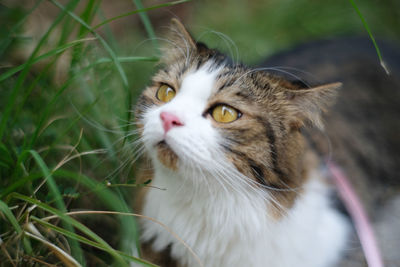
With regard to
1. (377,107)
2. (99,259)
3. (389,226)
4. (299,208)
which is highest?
(377,107)

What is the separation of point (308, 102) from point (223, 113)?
0.35 m

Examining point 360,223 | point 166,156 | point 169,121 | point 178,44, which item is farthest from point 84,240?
point 360,223

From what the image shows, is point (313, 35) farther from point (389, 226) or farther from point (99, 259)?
point (99, 259)

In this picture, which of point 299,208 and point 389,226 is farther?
point 389,226

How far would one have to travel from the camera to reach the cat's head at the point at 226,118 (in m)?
1.27

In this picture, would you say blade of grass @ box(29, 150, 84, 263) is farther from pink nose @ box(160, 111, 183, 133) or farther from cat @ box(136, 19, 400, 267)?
pink nose @ box(160, 111, 183, 133)

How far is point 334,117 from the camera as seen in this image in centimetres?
231

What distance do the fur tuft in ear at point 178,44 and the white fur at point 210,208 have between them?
202 millimetres

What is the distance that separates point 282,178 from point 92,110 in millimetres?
998

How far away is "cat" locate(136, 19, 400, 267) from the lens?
1304mm

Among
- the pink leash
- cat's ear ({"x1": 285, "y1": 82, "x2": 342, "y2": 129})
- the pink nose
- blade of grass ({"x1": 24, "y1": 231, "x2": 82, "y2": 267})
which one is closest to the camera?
the pink nose

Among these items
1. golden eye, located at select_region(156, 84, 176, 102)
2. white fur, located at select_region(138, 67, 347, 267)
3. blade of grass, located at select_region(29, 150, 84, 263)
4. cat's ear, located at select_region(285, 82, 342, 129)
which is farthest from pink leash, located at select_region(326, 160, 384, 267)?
blade of grass, located at select_region(29, 150, 84, 263)

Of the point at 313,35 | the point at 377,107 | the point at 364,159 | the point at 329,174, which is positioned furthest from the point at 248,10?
the point at 329,174

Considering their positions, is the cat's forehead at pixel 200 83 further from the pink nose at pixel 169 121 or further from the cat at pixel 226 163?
the pink nose at pixel 169 121
